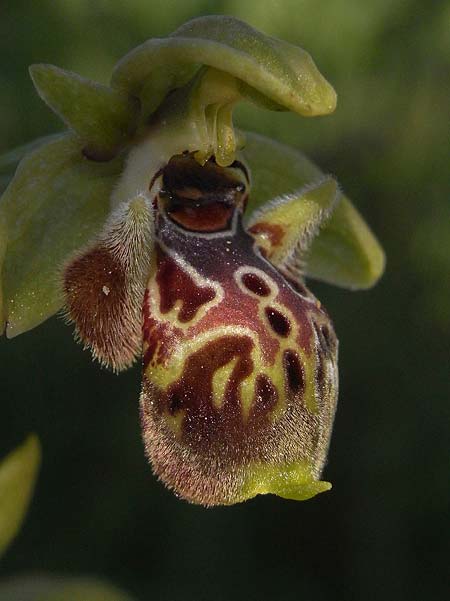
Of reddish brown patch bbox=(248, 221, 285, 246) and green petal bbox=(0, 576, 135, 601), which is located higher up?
reddish brown patch bbox=(248, 221, 285, 246)

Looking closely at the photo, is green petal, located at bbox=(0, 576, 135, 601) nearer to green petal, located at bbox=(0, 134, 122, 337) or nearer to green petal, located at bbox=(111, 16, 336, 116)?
green petal, located at bbox=(0, 134, 122, 337)

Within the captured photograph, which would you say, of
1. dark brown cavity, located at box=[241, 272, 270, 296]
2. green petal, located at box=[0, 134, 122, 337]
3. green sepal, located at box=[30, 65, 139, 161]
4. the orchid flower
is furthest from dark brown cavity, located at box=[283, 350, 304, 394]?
green sepal, located at box=[30, 65, 139, 161]

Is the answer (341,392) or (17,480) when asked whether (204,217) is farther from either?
(341,392)

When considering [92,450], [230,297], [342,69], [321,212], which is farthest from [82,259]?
[342,69]

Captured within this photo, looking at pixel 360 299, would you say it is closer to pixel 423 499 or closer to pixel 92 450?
pixel 423 499

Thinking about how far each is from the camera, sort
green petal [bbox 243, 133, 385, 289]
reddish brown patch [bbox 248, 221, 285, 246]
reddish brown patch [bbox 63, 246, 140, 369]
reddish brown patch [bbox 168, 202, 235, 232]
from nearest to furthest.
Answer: reddish brown patch [bbox 63, 246, 140, 369] → reddish brown patch [bbox 168, 202, 235, 232] → reddish brown patch [bbox 248, 221, 285, 246] → green petal [bbox 243, 133, 385, 289]

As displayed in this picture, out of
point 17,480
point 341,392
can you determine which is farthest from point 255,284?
point 341,392
